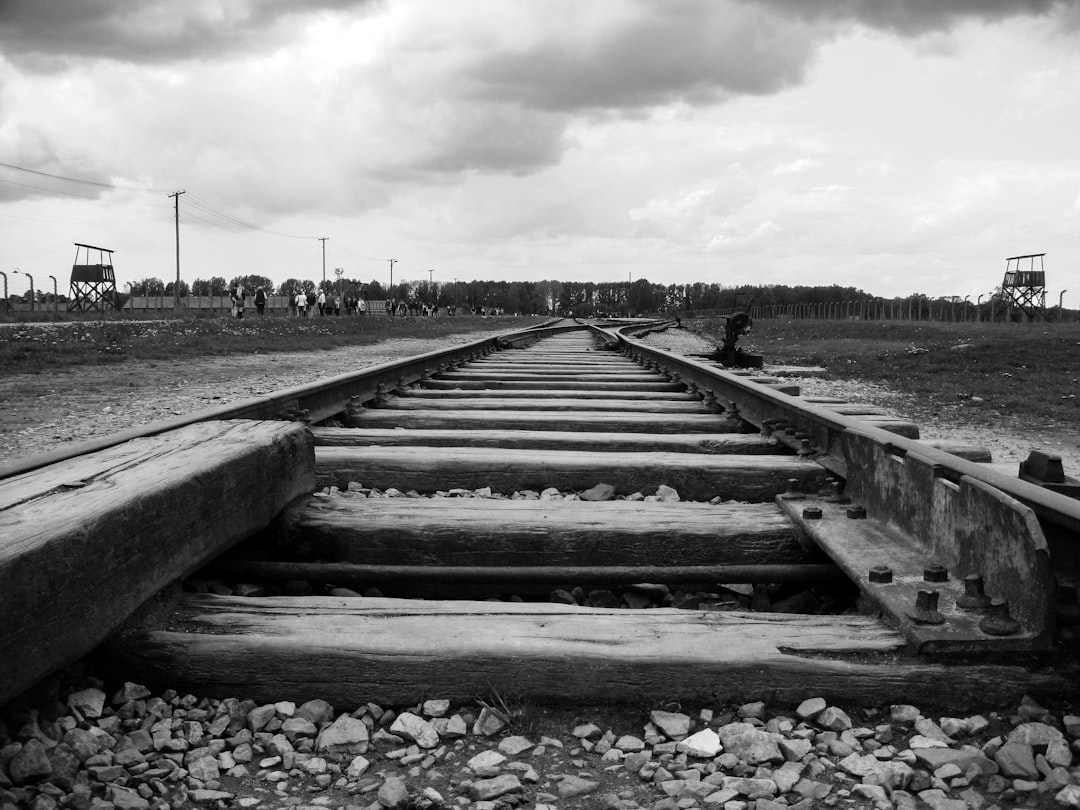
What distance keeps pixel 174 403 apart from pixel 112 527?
5156 mm

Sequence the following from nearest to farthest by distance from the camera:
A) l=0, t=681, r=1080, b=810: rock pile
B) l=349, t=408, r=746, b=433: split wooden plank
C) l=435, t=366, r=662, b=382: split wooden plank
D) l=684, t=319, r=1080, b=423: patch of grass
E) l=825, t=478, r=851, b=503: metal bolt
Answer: l=0, t=681, r=1080, b=810: rock pile
l=825, t=478, r=851, b=503: metal bolt
l=349, t=408, r=746, b=433: split wooden plank
l=435, t=366, r=662, b=382: split wooden plank
l=684, t=319, r=1080, b=423: patch of grass

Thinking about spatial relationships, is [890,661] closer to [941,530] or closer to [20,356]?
[941,530]

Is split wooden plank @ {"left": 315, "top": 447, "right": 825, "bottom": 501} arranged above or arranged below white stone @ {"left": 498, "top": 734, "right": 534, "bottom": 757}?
above

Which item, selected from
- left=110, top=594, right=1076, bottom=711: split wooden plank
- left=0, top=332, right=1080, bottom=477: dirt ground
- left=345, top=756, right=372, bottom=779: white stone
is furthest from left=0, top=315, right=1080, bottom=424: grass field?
left=345, top=756, right=372, bottom=779: white stone

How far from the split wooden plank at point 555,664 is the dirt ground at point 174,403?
816 millimetres

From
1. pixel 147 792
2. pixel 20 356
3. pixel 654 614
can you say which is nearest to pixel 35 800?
pixel 147 792

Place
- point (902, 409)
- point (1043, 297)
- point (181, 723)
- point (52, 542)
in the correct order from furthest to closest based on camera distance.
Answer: point (1043, 297) → point (902, 409) → point (181, 723) → point (52, 542)

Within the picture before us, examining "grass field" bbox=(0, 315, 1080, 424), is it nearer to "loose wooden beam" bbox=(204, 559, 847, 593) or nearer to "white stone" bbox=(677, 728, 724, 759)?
"loose wooden beam" bbox=(204, 559, 847, 593)

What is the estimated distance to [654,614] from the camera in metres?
1.66

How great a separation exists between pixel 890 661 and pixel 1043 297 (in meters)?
44.0

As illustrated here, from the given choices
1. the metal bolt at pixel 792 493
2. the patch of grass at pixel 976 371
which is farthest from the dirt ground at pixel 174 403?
the metal bolt at pixel 792 493

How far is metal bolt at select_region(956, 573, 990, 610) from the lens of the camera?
1498mm

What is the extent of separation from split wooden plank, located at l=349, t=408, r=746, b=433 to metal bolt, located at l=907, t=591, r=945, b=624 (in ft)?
7.33

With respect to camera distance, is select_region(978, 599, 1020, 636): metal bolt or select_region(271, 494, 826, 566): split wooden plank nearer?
select_region(978, 599, 1020, 636): metal bolt
